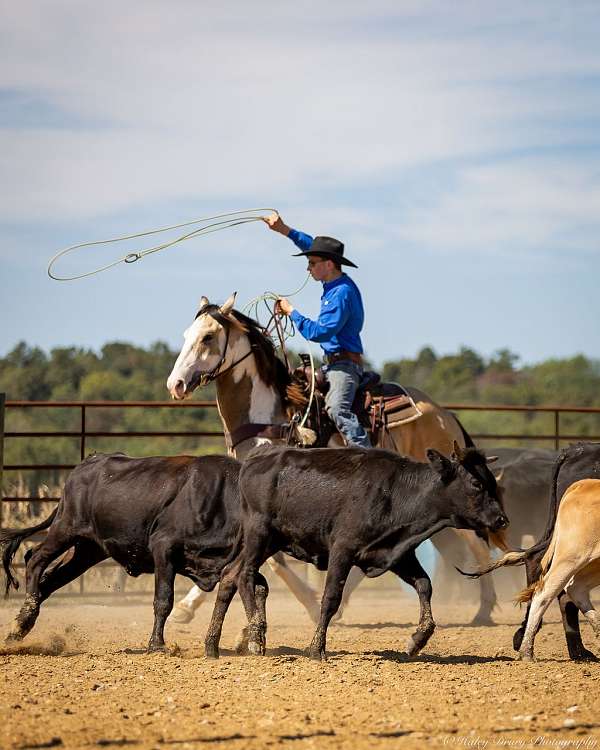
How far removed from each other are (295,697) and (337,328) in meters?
3.75

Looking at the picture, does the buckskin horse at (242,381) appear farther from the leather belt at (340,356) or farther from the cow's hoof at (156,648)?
the cow's hoof at (156,648)

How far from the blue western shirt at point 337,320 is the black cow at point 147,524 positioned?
1499mm

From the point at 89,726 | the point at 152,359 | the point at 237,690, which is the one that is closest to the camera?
the point at 89,726

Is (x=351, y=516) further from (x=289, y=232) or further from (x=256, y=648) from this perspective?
(x=289, y=232)

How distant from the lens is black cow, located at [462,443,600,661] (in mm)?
7496

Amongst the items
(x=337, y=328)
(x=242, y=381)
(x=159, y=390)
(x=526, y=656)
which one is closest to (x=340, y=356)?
(x=337, y=328)

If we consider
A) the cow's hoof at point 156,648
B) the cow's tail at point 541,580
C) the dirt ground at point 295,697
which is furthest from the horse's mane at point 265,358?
the cow's tail at point 541,580

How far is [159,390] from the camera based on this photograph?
3525 centimetres

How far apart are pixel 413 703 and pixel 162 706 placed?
1174mm

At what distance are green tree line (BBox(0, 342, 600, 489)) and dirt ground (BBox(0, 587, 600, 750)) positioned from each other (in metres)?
15.2

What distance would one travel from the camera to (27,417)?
3067cm

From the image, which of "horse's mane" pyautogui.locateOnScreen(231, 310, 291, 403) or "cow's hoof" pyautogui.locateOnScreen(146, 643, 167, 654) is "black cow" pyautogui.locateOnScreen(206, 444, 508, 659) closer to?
"cow's hoof" pyautogui.locateOnScreen(146, 643, 167, 654)

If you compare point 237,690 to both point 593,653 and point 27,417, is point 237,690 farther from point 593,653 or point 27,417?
point 27,417

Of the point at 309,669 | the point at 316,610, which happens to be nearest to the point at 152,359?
the point at 316,610
